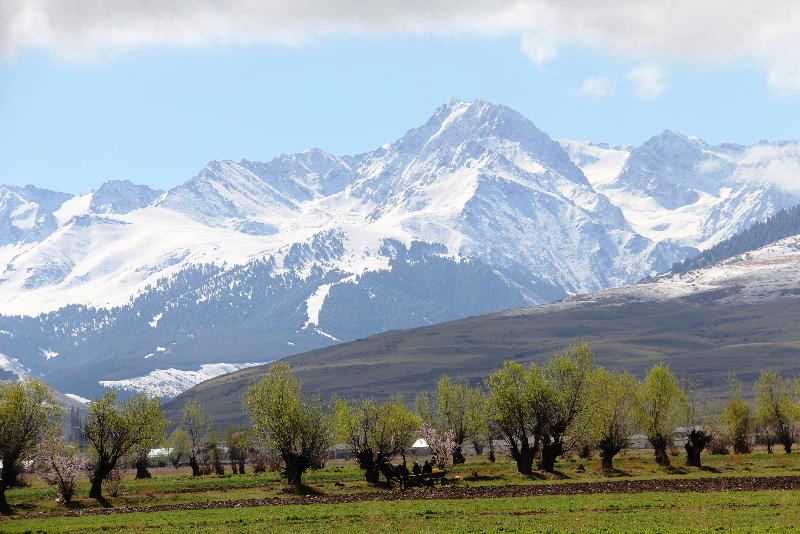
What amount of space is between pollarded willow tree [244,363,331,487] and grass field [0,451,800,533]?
10.0 feet

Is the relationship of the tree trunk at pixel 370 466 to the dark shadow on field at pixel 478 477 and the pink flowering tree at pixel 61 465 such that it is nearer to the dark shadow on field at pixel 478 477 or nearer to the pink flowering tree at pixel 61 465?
the dark shadow on field at pixel 478 477

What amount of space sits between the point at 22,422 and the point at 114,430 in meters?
10.5

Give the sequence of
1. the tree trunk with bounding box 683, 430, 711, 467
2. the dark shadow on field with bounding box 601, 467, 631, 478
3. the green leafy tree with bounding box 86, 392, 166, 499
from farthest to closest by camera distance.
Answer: the tree trunk with bounding box 683, 430, 711, 467 → the dark shadow on field with bounding box 601, 467, 631, 478 → the green leafy tree with bounding box 86, 392, 166, 499

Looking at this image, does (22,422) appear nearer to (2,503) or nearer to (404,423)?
(2,503)

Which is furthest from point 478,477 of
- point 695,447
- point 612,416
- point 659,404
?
point 659,404

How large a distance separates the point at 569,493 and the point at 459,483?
1836 cm

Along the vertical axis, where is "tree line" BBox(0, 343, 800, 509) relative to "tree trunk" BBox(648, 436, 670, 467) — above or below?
above

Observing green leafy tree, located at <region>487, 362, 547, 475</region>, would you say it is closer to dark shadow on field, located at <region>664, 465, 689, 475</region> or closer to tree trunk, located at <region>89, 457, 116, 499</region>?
dark shadow on field, located at <region>664, 465, 689, 475</region>

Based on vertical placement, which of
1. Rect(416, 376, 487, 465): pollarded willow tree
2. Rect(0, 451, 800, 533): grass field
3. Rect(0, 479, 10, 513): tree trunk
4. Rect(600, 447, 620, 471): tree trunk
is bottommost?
Rect(0, 451, 800, 533): grass field

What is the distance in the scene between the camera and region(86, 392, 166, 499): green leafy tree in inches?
4409

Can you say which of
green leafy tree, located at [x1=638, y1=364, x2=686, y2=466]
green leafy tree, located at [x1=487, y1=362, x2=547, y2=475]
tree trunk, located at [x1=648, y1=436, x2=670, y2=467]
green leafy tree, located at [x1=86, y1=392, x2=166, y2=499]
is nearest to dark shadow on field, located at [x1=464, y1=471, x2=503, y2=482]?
green leafy tree, located at [x1=487, y1=362, x2=547, y2=475]

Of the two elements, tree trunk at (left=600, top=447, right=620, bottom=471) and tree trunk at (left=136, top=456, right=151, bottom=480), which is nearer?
tree trunk at (left=600, top=447, right=620, bottom=471)

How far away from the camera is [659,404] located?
477ft

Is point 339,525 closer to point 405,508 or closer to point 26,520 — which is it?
point 405,508
